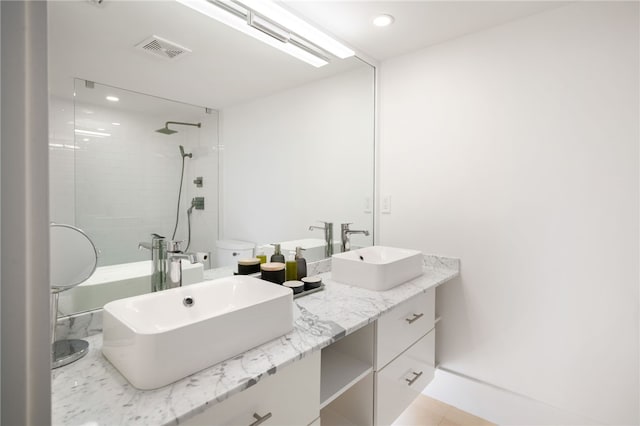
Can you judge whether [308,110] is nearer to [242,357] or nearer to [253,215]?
[253,215]

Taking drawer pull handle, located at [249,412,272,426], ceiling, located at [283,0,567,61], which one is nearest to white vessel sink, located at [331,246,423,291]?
drawer pull handle, located at [249,412,272,426]

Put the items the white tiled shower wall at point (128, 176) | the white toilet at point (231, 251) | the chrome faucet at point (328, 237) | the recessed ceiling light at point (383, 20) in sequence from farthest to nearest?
the chrome faucet at point (328, 237)
the recessed ceiling light at point (383, 20)
the white toilet at point (231, 251)
the white tiled shower wall at point (128, 176)

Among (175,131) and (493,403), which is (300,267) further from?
(493,403)

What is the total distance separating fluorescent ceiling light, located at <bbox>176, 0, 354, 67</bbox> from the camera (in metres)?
1.29

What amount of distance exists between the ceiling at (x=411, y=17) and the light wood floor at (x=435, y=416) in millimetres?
2119

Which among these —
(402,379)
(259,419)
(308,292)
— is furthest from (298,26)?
(402,379)

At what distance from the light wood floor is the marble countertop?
0.99m

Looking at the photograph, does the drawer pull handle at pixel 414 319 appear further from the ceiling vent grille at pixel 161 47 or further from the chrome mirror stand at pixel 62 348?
the ceiling vent grille at pixel 161 47

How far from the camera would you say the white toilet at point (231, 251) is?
1380 millimetres

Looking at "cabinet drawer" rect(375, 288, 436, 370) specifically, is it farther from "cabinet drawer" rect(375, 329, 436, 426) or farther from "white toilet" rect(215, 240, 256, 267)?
"white toilet" rect(215, 240, 256, 267)

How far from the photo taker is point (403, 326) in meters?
1.45

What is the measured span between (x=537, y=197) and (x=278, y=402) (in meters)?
1.52

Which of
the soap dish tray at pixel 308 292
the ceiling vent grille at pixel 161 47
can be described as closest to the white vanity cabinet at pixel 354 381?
the soap dish tray at pixel 308 292

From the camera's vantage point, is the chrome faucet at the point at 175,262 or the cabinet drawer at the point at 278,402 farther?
the chrome faucet at the point at 175,262
